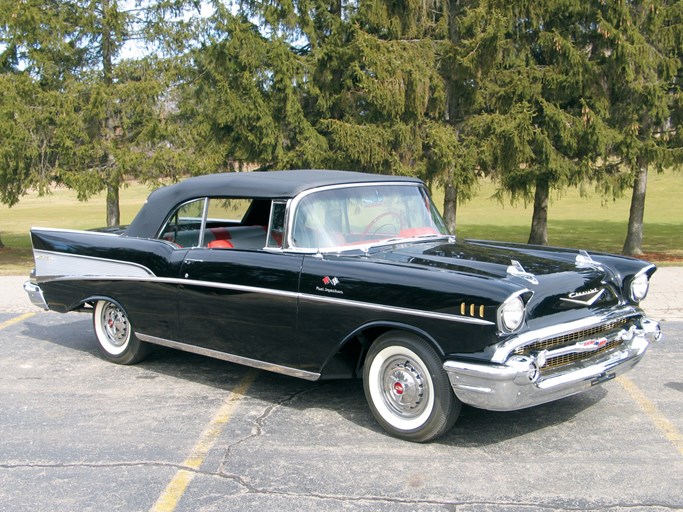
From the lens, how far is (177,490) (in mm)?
4258

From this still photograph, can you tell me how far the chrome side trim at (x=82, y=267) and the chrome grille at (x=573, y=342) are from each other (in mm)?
3202

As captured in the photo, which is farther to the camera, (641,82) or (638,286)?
(641,82)

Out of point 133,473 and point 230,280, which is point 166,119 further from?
point 133,473

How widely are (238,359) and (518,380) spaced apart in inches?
87.5

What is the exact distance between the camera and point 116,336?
23.0 ft

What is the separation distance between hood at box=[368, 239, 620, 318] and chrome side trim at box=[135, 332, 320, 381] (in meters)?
0.95

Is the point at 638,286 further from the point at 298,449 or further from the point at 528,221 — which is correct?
the point at 528,221

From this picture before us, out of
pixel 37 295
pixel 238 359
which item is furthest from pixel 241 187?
pixel 37 295

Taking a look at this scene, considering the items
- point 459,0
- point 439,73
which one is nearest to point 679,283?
point 439,73

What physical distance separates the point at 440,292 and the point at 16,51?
57.5 ft

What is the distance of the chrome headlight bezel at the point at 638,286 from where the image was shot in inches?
224

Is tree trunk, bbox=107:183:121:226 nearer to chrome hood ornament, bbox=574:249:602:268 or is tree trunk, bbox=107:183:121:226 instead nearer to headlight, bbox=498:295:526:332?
chrome hood ornament, bbox=574:249:602:268

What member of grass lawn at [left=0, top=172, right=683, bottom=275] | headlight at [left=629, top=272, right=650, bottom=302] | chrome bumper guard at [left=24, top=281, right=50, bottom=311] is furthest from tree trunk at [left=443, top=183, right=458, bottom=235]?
headlight at [left=629, top=272, right=650, bottom=302]

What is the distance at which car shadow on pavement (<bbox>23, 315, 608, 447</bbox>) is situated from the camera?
518 centimetres
